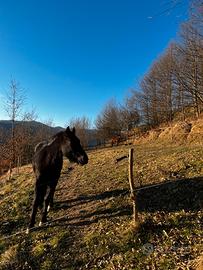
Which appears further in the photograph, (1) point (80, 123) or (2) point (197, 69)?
(1) point (80, 123)

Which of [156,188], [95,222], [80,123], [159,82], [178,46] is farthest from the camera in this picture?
[80,123]

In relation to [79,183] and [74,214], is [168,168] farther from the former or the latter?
[74,214]

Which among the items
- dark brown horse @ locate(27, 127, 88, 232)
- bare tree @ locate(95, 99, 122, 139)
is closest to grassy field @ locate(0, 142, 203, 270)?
dark brown horse @ locate(27, 127, 88, 232)

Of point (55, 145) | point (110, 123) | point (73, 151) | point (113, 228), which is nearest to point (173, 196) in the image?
point (113, 228)

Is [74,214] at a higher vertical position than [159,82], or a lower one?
lower

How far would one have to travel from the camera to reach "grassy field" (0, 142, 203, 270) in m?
6.17

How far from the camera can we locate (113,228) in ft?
24.7

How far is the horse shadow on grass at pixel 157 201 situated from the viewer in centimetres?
805

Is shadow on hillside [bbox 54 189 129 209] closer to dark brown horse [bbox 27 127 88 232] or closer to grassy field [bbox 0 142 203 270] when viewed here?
grassy field [bbox 0 142 203 270]

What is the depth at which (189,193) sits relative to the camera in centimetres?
869

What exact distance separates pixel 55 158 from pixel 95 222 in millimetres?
2080

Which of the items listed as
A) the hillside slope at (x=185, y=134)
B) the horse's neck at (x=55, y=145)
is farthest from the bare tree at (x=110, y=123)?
the horse's neck at (x=55, y=145)

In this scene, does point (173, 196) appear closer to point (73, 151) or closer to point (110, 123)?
point (73, 151)

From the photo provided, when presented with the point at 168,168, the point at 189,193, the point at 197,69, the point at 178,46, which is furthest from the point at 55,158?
the point at 197,69
